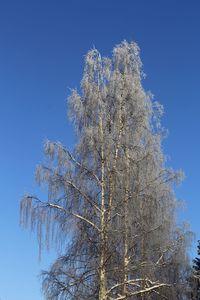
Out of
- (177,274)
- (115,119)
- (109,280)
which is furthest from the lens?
(177,274)

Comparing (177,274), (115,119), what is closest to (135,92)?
(115,119)

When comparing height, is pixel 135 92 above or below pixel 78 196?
above

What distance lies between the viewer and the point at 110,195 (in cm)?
1794

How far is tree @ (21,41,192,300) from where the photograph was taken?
17.5 m

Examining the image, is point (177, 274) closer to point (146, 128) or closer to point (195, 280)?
point (195, 280)

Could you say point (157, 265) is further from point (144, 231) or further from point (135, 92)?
point (135, 92)

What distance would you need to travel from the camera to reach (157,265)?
1869 centimetres

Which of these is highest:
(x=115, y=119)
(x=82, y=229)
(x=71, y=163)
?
(x=115, y=119)

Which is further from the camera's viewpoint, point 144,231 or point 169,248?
point 169,248

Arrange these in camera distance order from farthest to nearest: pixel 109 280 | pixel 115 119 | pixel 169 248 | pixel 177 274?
pixel 177 274 < pixel 169 248 < pixel 115 119 < pixel 109 280

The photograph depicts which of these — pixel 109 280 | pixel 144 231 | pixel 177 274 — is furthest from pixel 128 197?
pixel 177 274

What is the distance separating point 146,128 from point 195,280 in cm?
638

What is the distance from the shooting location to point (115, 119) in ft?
62.6

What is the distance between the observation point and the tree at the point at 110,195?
688 inches
